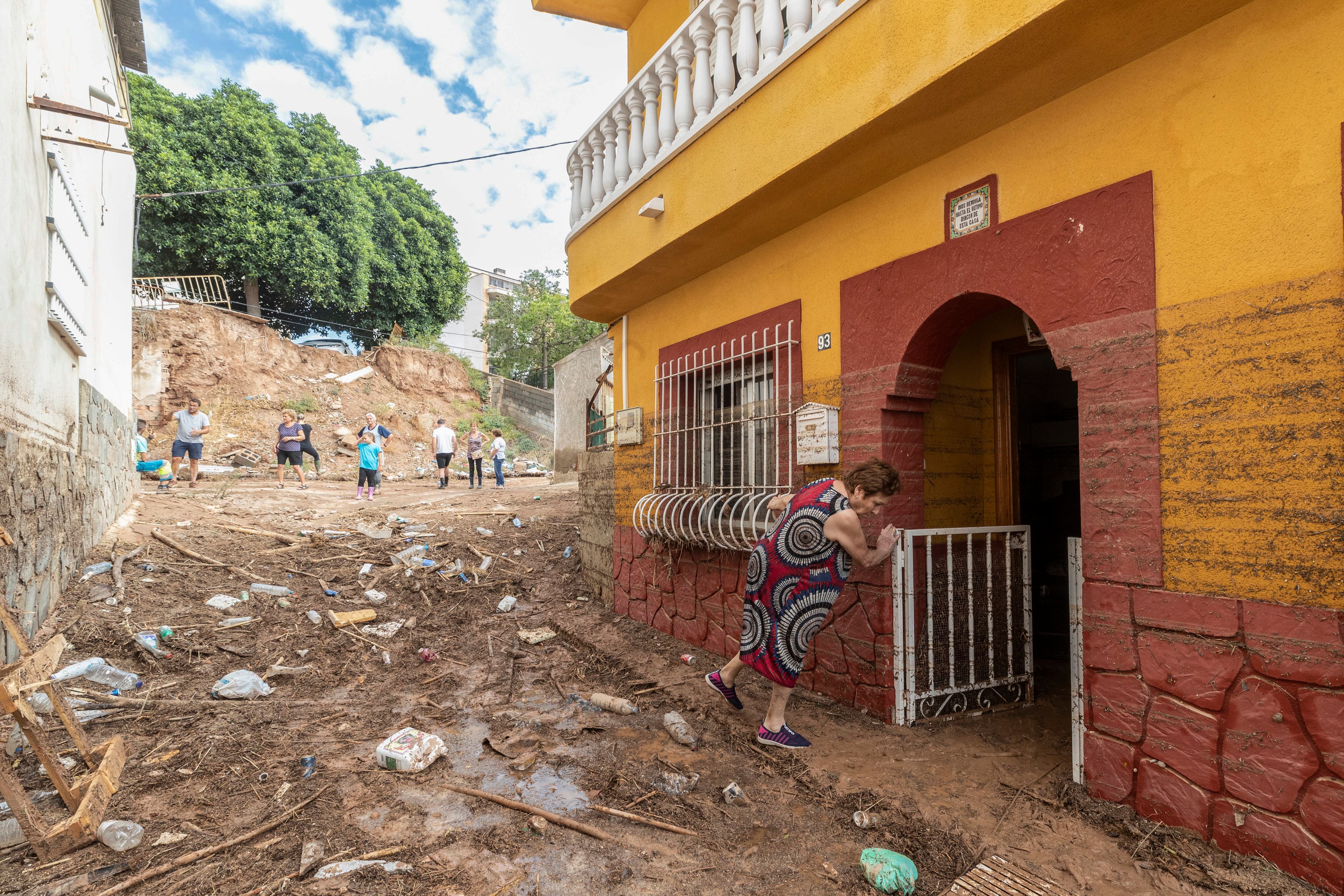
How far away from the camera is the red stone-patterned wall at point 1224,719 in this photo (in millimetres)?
2309

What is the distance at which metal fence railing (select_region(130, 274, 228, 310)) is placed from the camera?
19.5 m

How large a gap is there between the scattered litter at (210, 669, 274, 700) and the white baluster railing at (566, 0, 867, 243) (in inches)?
188

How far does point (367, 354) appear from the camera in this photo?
24.8 metres

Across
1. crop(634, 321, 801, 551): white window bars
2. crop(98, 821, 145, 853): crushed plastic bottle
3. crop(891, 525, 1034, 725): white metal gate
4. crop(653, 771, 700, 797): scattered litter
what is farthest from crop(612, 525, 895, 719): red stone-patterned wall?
crop(98, 821, 145, 853): crushed plastic bottle

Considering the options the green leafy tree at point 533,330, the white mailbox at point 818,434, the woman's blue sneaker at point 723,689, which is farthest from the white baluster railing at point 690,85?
the green leafy tree at point 533,330

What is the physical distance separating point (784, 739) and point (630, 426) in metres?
3.65

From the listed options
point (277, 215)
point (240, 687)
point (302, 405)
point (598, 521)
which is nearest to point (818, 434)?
point (598, 521)

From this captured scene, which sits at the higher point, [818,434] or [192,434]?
[192,434]

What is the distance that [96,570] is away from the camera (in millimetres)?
5992

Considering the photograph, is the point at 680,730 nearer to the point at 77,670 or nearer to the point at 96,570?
the point at 77,670

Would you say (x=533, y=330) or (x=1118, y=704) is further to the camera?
(x=533, y=330)

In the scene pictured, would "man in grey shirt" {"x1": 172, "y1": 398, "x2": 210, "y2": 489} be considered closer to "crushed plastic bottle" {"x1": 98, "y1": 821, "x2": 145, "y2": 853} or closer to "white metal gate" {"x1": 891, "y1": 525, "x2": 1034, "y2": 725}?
"crushed plastic bottle" {"x1": 98, "y1": 821, "x2": 145, "y2": 853}

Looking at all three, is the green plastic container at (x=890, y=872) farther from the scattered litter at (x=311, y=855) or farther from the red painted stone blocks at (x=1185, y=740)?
the scattered litter at (x=311, y=855)

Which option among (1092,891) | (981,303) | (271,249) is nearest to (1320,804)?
(1092,891)
